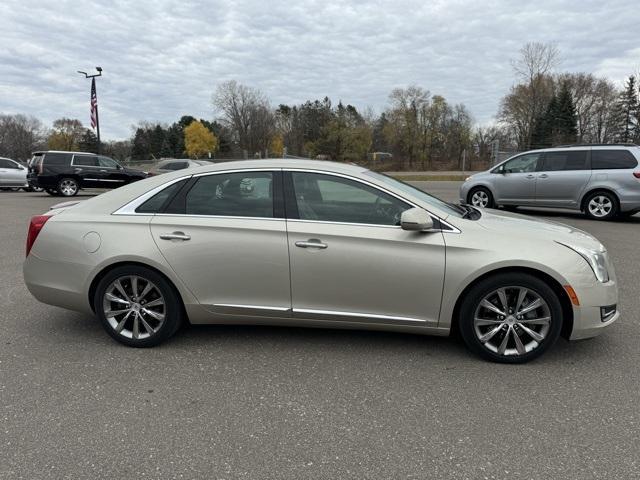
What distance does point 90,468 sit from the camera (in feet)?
7.73

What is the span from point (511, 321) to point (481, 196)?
9.74 meters

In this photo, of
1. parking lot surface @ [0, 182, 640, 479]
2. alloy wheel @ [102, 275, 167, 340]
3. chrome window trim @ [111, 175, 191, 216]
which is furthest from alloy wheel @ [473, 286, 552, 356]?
chrome window trim @ [111, 175, 191, 216]

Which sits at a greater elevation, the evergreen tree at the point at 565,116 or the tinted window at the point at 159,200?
the evergreen tree at the point at 565,116

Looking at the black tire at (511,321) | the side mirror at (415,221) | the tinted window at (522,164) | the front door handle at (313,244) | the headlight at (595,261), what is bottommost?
the black tire at (511,321)

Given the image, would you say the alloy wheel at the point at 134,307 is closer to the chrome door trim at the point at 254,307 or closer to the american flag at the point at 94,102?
the chrome door trim at the point at 254,307

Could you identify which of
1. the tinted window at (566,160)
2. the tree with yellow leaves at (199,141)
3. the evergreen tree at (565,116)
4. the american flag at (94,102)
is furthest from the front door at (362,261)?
the tree with yellow leaves at (199,141)

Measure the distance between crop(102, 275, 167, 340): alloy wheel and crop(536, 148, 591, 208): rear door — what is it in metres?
10.1

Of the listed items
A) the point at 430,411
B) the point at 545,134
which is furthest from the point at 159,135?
the point at 430,411

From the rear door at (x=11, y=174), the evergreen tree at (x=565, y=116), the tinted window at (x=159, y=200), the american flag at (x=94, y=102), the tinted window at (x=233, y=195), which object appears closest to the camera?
→ the tinted window at (x=233, y=195)

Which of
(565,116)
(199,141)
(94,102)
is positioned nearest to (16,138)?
(199,141)

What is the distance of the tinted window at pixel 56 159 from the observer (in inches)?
698

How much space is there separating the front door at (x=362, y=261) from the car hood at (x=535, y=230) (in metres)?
0.53

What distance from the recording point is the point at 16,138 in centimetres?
8850

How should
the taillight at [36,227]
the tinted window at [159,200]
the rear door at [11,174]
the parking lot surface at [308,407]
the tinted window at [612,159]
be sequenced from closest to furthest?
1. the parking lot surface at [308,407]
2. the tinted window at [159,200]
3. the taillight at [36,227]
4. the tinted window at [612,159]
5. the rear door at [11,174]
